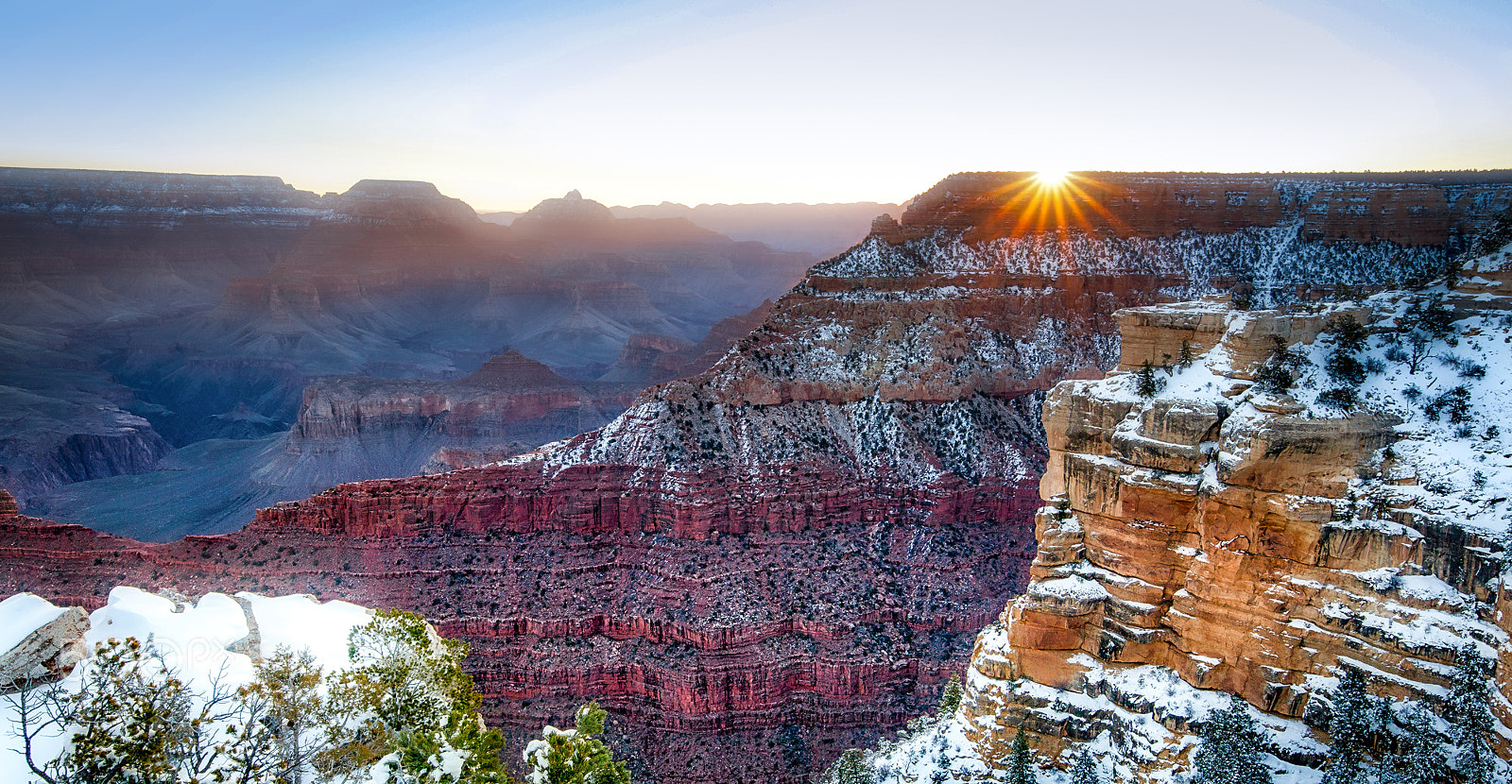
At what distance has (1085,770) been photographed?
1816 centimetres

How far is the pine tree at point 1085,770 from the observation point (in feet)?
59.3

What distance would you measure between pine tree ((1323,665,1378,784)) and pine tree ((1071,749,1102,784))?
4148mm

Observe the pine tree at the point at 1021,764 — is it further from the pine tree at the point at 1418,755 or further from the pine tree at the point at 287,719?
the pine tree at the point at 287,719

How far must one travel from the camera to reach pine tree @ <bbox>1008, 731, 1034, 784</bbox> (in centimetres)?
1872

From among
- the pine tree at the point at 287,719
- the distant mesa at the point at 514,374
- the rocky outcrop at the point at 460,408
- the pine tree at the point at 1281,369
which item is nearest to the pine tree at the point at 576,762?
the pine tree at the point at 287,719

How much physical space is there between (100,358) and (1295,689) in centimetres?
16678

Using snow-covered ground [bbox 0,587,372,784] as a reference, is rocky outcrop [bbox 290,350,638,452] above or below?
below

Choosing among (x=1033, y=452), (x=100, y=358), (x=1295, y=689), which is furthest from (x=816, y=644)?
(x=100, y=358)

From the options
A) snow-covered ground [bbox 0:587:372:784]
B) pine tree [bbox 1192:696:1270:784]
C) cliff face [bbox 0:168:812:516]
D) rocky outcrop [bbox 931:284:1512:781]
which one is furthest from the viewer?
cliff face [bbox 0:168:812:516]

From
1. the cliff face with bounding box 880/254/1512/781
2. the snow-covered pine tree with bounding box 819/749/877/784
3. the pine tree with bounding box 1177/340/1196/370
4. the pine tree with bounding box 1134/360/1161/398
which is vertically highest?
the pine tree with bounding box 1177/340/1196/370

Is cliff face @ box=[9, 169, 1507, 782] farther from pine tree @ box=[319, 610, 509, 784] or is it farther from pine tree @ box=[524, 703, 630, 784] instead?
pine tree @ box=[524, 703, 630, 784]

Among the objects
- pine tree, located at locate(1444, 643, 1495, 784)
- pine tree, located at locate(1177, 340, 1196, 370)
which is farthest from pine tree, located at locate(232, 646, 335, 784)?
pine tree, located at locate(1444, 643, 1495, 784)

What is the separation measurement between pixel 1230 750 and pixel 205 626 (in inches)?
1162

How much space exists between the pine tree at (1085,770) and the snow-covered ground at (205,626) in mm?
21337
